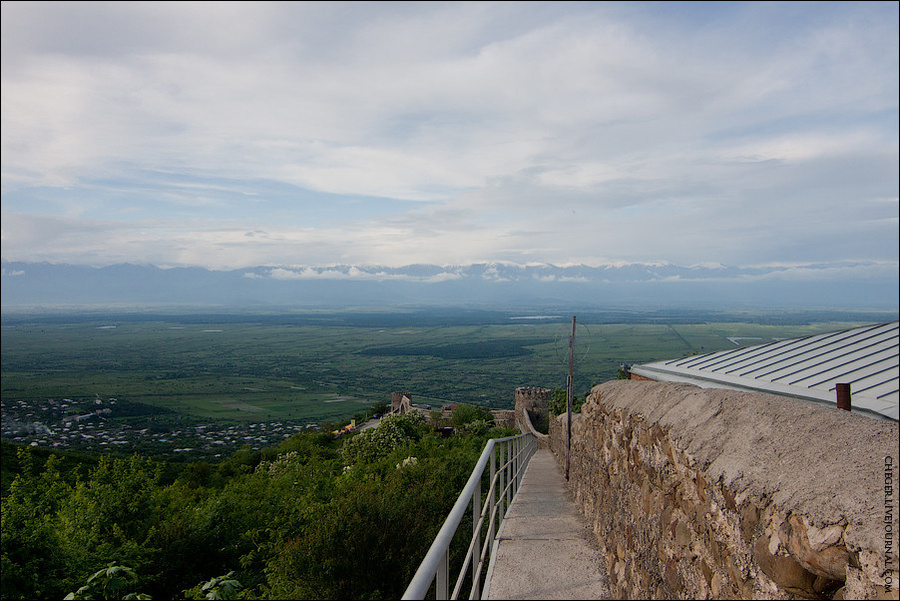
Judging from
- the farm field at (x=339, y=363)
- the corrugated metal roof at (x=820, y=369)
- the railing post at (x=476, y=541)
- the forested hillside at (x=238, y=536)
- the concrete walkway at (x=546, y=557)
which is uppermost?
the corrugated metal roof at (x=820, y=369)

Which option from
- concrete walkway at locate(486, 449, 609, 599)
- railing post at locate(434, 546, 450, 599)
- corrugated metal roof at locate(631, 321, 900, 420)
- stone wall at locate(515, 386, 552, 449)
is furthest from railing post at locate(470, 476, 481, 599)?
stone wall at locate(515, 386, 552, 449)

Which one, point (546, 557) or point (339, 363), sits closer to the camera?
point (546, 557)

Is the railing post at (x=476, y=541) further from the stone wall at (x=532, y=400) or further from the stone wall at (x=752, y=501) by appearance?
the stone wall at (x=532, y=400)

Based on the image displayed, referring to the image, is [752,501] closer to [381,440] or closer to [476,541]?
[476,541]

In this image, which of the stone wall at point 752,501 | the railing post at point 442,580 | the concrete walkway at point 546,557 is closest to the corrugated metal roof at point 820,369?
the concrete walkway at point 546,557

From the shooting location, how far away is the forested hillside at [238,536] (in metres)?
8.20

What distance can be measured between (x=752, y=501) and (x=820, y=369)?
8389mm

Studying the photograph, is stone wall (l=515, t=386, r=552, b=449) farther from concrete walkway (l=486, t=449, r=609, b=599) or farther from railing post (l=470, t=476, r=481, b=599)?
railing post (l=470, t=476, r=481, b=599)

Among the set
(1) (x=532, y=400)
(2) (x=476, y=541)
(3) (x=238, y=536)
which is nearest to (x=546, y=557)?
(2) (x=476, y=541)

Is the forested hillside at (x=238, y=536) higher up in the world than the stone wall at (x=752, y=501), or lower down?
lower down

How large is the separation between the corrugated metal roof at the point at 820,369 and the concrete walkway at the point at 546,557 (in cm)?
412

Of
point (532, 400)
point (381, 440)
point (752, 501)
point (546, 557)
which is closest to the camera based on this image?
point (752, 501)

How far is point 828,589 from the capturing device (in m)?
2.13

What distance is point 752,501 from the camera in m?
2.53
